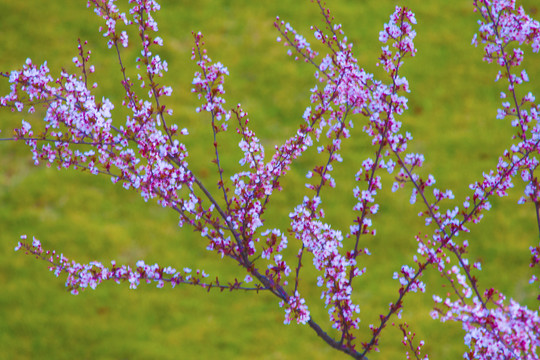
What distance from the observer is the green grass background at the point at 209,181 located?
16.3 ft

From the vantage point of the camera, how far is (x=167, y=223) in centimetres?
571

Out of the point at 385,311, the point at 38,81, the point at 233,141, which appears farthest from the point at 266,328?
the point at 38,81

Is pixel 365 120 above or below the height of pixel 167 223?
above

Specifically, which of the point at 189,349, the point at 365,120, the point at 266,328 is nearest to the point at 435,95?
the point at 365,120

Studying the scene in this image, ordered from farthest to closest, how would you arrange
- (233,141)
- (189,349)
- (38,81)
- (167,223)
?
(233,141), (167,223), (189,349), (38,81)

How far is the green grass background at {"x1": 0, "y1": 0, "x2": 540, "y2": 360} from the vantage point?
4.96 m

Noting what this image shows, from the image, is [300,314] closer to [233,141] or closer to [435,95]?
[233,141]

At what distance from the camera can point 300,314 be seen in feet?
8.96

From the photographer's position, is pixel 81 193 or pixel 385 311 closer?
pixel 385 311

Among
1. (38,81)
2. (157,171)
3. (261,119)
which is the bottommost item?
(157,171)

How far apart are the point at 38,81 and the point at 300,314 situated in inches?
68.0

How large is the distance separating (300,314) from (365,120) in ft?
13.7

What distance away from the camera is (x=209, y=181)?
19.5ft

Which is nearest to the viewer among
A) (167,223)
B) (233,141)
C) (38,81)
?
(38,81)
